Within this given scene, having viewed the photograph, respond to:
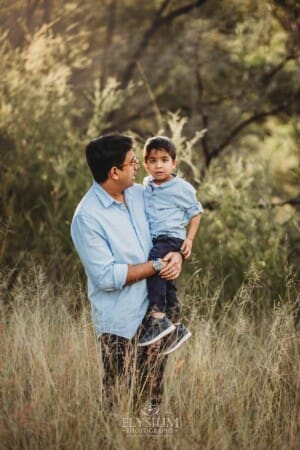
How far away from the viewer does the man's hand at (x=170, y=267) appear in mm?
3875

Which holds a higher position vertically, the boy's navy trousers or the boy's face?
the boy's face

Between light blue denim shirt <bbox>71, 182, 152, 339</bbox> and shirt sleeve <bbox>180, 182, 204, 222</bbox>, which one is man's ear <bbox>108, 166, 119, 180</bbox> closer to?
light blue denim shirt <bbox>71, 182, 152, 339</bbox>

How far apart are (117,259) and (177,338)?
0.49 meters

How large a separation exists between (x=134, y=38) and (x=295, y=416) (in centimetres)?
921

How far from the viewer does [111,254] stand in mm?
3848

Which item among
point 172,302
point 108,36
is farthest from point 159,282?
point 108,36

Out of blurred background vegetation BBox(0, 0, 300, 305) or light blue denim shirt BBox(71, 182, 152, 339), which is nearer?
light blue denim shirt BBox(71, 182, 152, 339)

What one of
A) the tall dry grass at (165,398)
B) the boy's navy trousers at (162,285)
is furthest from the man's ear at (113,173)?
the tall dry grass at (165,398)

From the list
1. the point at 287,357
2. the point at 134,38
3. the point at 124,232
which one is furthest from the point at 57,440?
the point at 134,38

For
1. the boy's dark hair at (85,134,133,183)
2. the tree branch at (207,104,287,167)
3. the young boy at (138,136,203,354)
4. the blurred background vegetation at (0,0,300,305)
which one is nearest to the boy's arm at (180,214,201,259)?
the young boy at (138,136,203,354)

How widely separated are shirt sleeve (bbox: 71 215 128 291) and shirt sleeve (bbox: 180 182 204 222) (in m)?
0.46

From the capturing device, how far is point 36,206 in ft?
23.4

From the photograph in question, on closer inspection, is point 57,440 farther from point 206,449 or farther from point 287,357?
point 287,357

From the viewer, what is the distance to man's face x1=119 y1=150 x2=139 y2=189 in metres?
3.93
